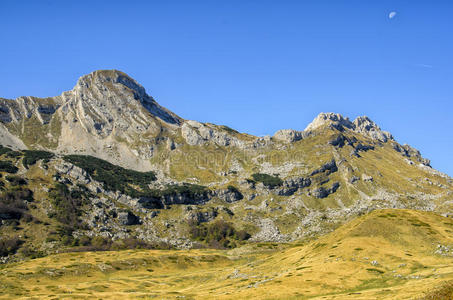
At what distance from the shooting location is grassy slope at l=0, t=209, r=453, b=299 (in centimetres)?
8169

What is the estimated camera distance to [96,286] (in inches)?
4793

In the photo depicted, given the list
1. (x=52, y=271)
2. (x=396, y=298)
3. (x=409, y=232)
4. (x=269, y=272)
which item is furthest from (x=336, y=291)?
(x=52, y=271)

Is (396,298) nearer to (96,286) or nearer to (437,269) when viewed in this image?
(437,269)

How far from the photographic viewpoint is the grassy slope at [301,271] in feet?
268

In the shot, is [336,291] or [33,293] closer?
[336,291]

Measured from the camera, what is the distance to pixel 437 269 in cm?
8194

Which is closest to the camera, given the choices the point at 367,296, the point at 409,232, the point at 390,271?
the point at 367,296

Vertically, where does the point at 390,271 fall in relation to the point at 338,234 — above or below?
below

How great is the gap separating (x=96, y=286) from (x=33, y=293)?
19.1 m

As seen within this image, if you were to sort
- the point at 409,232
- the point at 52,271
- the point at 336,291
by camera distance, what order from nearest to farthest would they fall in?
the point at 336,291 < the point at 409,232 < the point at 52,271

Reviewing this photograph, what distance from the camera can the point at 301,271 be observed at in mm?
99062

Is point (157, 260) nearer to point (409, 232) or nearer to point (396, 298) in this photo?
point (409, 232)

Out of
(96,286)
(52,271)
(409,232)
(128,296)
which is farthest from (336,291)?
(52,271)

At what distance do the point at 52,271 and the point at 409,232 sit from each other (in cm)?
13471
